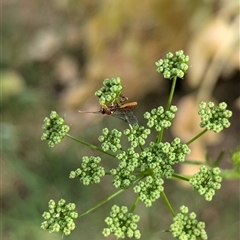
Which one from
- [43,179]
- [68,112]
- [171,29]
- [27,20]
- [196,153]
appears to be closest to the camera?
[196,153]

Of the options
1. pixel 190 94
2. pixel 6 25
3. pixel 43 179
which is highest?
pixel 6 25

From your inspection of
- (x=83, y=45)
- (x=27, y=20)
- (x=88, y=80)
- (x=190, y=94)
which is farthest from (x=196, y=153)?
(x=27, y=20)

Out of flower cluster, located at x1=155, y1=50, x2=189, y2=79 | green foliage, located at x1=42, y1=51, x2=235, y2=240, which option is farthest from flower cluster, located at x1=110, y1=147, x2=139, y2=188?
flower cluster, located at x1=155, y1=50, x2=189, y2=79

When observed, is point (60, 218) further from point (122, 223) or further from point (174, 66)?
point (174, 66)

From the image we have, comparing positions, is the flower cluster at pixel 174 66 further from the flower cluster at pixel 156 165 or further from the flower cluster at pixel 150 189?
the flower cluster at pixel 150 189

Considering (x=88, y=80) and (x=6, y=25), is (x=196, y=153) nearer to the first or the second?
(x=88, y=80)

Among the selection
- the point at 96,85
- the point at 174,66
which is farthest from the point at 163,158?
the point at 96,85

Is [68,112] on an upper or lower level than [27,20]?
lower
